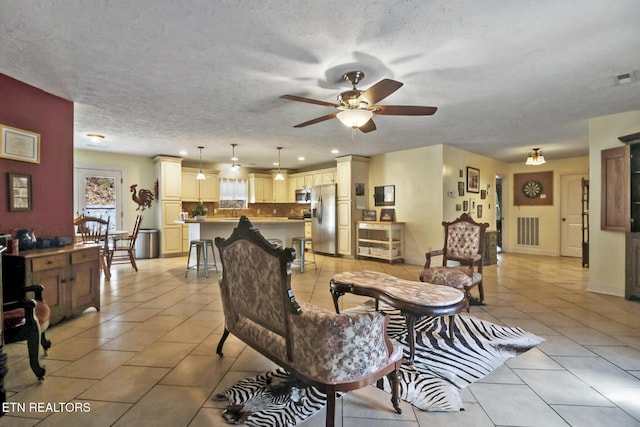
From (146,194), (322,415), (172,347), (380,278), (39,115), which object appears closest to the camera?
(322,415)

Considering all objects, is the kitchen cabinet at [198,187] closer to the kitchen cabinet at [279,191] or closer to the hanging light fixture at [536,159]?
the kitchen cabinet at [279,191]

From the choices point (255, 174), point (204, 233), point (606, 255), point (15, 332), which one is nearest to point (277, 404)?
point (15, 332)

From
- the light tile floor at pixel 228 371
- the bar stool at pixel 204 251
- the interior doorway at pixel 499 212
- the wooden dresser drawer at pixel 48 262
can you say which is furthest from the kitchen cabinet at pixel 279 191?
the wooden dresser drawer at pixel 48 262

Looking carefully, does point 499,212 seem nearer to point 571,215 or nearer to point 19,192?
point 571,215

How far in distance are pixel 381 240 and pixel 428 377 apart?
16.7 feet

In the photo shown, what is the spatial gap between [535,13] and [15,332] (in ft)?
13.1

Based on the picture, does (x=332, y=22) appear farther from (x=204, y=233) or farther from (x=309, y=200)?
(x=309, y=200)

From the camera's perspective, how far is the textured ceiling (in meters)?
1.98

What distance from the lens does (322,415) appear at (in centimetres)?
173

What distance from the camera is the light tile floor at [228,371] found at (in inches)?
67.0

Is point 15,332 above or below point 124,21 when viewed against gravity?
below

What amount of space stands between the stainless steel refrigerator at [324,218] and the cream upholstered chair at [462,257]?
356cm

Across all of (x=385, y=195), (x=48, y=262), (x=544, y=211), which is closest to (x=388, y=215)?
(x=385, y=195)

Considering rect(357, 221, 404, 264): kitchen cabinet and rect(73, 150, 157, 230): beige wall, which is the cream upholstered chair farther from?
rect(73, 150, 157, 230): beige wall
